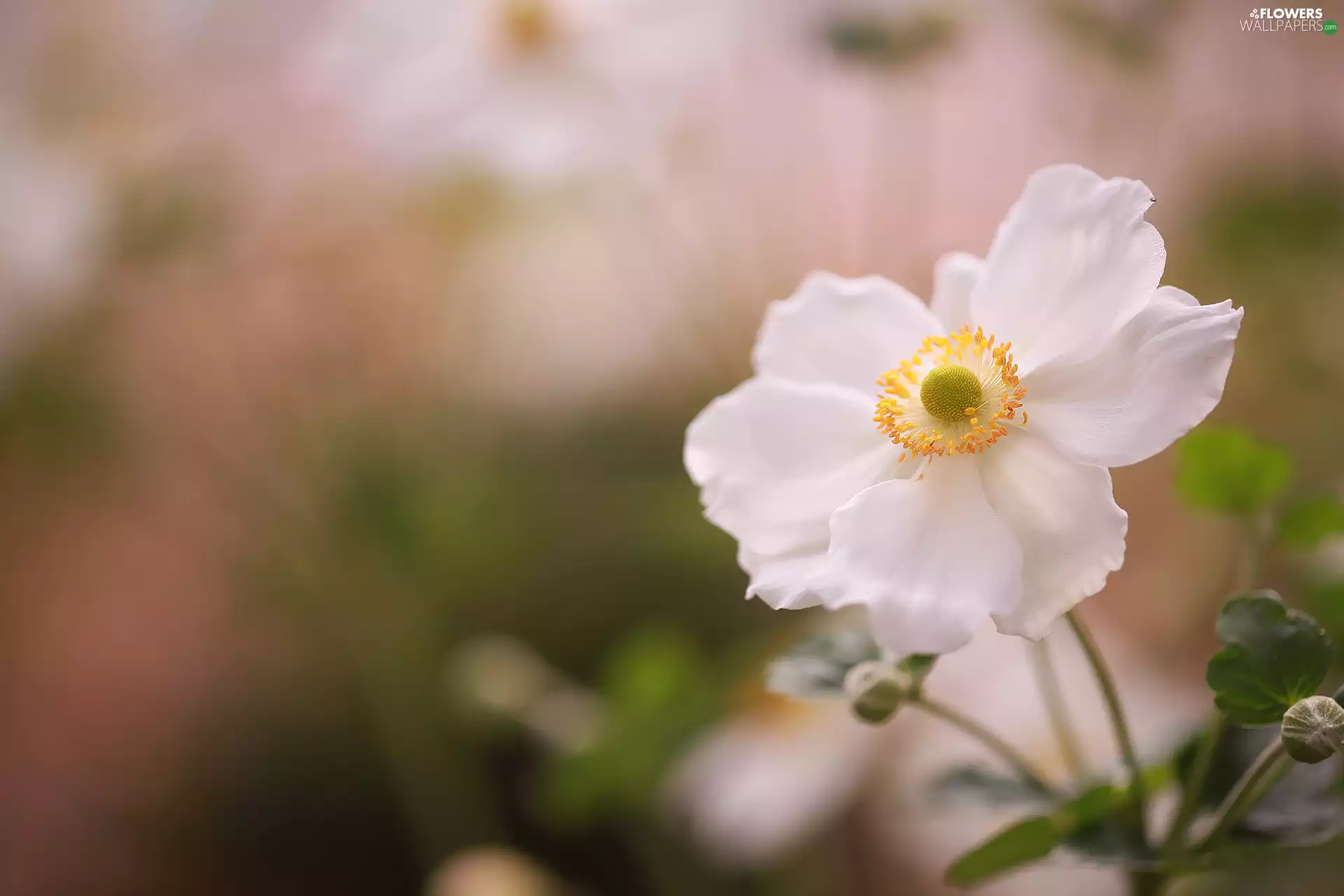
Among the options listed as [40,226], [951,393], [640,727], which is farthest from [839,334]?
[40,226]

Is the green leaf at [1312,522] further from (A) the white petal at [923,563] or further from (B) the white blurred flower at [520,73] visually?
(B) the white blurred flower at [520,73]

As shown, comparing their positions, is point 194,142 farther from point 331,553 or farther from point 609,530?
point 609,530

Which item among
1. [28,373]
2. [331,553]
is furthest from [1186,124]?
[28,373]

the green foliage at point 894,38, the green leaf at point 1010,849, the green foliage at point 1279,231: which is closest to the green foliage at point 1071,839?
the green leaf at point 1010,849

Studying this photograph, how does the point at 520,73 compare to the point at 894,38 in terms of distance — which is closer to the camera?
the point at 894,38

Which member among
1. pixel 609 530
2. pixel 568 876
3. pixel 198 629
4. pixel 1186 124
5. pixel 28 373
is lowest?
pixel 568 876

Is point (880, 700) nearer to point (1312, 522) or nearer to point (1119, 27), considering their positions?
point (1312, 522)

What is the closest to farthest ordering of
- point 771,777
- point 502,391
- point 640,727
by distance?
point 640,727 → point 771,777 → point 502,391
